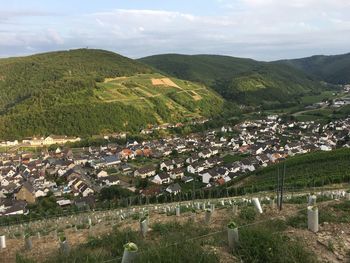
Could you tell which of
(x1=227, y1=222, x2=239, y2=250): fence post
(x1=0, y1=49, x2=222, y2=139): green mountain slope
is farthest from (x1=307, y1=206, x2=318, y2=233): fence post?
Result: (x1=0, y1=49, x2=222, y2=139): green mountain slope

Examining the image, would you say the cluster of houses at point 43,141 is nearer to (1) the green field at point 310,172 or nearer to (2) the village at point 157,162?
→ (2) the village at point 157,162

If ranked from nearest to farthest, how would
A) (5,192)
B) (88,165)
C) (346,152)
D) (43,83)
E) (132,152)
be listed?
1. (346,152)
2. (5,192)
3. (88,165)
4. (132,152)
5. (43,83)

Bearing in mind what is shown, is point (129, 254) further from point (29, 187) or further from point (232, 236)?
point (29, 187)

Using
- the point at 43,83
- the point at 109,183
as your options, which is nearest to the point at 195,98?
the point at 43,83

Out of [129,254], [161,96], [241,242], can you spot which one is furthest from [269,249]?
[161,96]

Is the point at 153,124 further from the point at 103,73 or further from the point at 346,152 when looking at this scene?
the point at 346,152

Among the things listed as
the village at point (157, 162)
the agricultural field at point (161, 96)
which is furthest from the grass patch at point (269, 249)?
the agricultural field at point (161, 96)

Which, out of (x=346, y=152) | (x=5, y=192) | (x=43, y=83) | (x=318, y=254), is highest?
(x=43, y=83)
